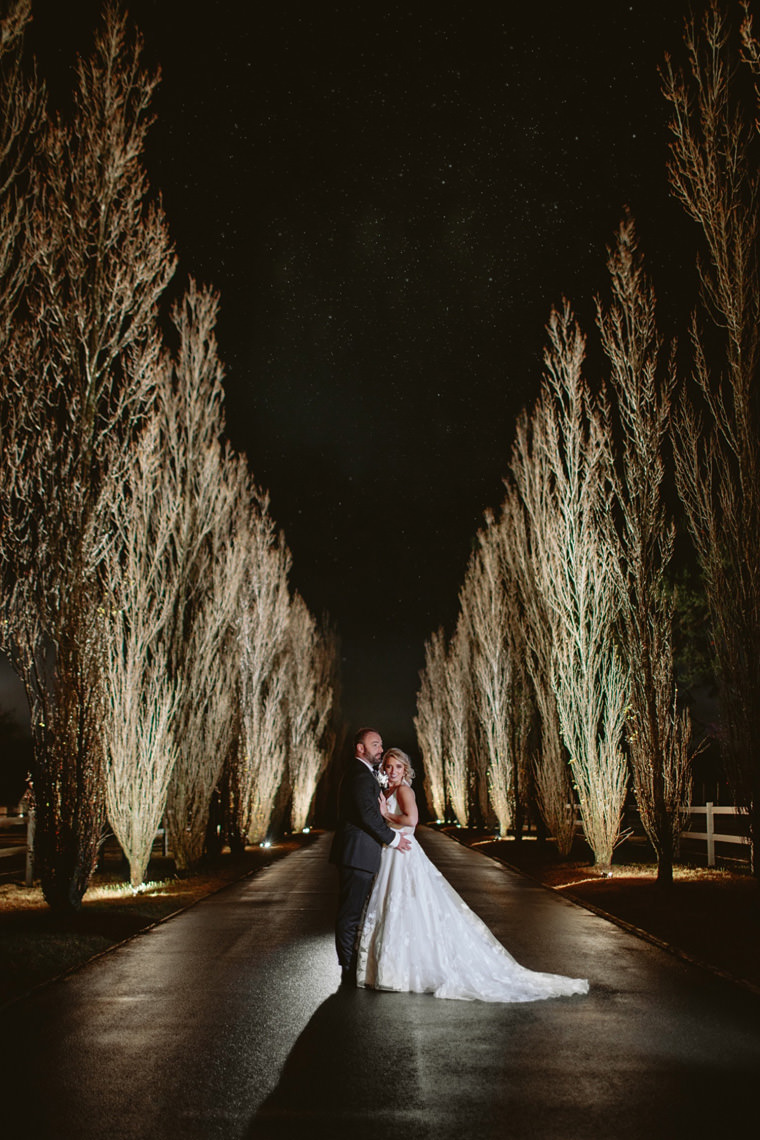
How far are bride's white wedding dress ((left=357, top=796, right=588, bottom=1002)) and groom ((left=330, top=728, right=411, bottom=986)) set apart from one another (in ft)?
0.35

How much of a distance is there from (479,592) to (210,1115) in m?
28.6

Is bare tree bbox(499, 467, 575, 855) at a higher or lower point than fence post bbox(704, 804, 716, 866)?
higher

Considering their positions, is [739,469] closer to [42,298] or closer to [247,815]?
[42,298]

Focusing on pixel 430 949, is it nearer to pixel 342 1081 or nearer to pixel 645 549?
pixel 342 1081

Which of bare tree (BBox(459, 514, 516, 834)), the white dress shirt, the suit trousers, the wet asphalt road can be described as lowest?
the wet asphalt road

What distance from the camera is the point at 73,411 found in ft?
38.3

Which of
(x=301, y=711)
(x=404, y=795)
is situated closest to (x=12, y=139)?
(x=404, y=795)

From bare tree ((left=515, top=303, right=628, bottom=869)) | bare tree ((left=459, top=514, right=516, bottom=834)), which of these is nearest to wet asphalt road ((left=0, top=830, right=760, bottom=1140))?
bare tree ((left=515, top=303, right=628, bottom=869))

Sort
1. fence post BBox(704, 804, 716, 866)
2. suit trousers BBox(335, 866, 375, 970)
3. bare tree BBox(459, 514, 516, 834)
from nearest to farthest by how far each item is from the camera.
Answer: suit trousers BBox(335, 866, 375, 970)
fence post BBox(704, 804, 716, 866)
bare tree BBox(459, 514, 516, 834)

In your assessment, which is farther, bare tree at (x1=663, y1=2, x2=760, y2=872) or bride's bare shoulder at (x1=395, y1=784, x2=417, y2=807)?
bare tree at (x1=663, y1=2, x2=760, y2=872)

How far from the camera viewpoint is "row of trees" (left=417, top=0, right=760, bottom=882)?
11828 mm

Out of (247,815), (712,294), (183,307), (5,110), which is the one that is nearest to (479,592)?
(247,815)

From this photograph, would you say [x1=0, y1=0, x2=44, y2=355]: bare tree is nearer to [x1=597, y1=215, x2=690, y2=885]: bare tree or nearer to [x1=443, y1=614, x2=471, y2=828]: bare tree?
[x1=597, y1=215, x2=690, y2=885]: bare tree

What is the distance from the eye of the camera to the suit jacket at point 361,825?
7.73m
